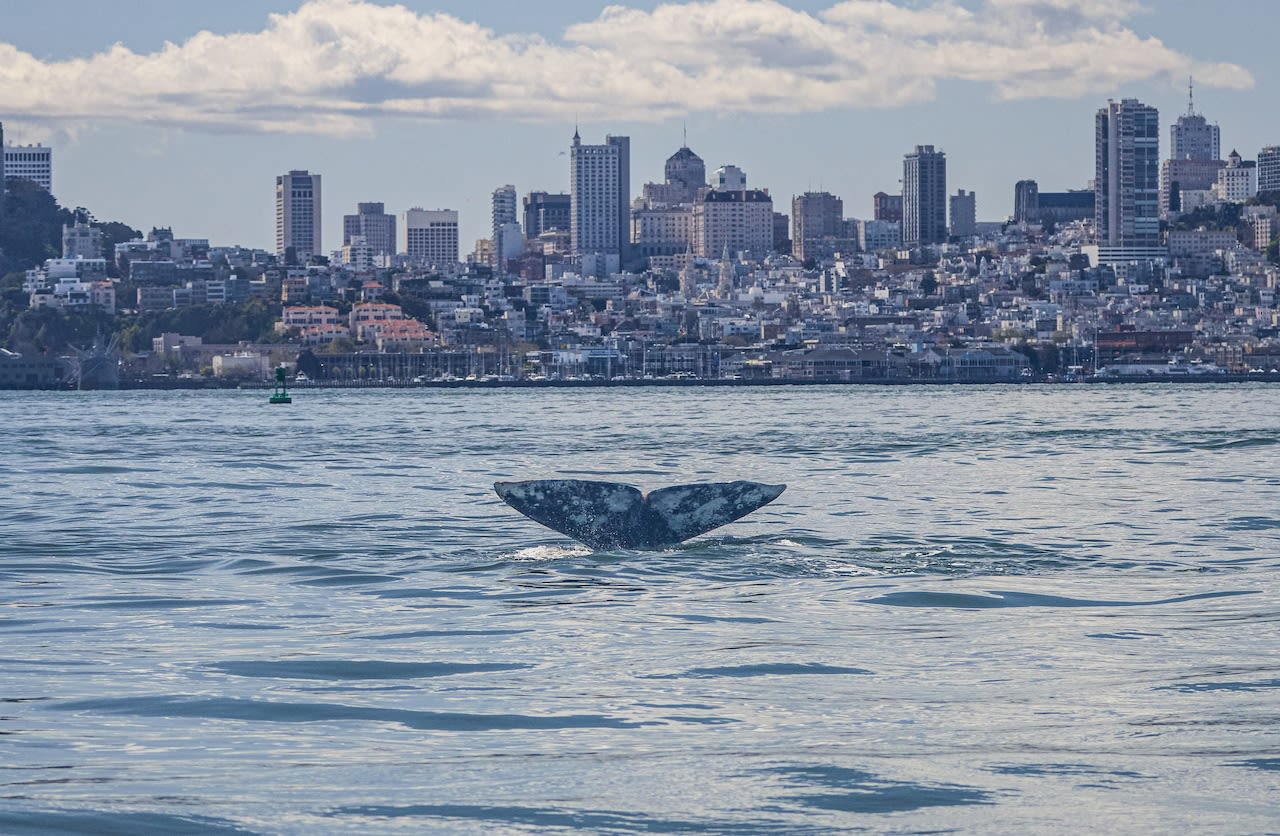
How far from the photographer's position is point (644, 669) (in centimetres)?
1252

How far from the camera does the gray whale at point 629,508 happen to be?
1839cm

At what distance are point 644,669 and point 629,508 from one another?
628 centimetres

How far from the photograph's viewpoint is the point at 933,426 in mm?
66062

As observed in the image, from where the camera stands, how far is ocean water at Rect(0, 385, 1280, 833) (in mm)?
9023

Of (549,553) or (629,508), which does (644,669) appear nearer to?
(629,508)

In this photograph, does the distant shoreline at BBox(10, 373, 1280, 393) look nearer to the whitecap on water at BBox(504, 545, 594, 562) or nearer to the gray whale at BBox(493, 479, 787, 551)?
the whitecap on water at BBox(504, 545, 594, 562)

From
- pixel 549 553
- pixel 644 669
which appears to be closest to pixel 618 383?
pixel 549 553

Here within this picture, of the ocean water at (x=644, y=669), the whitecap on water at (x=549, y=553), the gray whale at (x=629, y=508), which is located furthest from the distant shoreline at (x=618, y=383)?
the gray whale at (x=629, y=508)

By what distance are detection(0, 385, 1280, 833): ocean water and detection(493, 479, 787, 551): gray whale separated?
30 cm

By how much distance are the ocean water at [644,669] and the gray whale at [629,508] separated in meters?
0.30

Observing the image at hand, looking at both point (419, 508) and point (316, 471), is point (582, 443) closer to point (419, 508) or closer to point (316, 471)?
point (316, 471)

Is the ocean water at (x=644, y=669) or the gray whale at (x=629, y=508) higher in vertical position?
the gray whale at (x=629, y=508)

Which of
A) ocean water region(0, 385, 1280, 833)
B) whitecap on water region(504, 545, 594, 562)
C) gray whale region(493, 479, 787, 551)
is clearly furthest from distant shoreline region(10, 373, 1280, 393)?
A: gray whale region(493, 479, 787, 551)

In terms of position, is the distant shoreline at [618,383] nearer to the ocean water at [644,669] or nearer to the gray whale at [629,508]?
the ocean water at [644,669]
